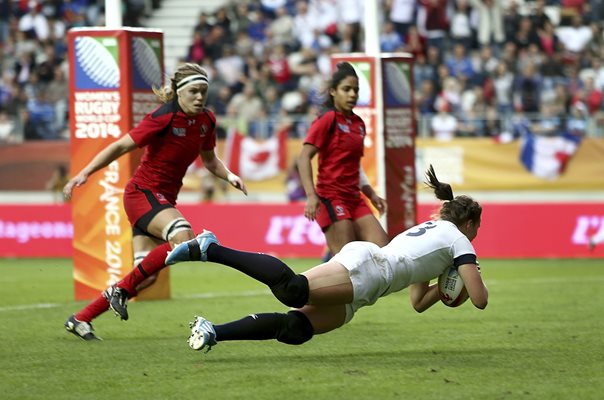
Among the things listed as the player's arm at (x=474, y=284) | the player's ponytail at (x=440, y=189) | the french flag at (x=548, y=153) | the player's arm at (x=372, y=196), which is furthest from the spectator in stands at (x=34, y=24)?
the player's arm at (x=474, y=284)

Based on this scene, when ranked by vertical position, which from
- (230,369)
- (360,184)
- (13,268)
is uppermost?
(360,184)

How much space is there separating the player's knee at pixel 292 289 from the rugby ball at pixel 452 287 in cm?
103

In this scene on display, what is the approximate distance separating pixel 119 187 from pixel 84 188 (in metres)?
0.42

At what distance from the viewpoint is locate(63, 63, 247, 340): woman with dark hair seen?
10.5m

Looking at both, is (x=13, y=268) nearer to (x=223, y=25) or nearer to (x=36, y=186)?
(x=36, y=186)

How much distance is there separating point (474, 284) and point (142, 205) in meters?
3.40

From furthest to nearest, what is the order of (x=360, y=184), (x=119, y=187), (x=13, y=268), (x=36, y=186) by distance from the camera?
(x=36, y=186) < (x=13, y=268) < (x=119, y=187) < (x=360, y=184)

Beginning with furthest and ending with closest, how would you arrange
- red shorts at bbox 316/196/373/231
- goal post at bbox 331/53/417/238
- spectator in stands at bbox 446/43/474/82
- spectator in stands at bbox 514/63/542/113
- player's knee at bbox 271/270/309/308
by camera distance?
spectator in stands at bbox 446/43/474/82
spectator in stands at bbox 514/63/542/113
goal post at bbox 331/53/417/238
red shorts at bbox 316/196/373/231
player's knee at bbox 271/270/309/308

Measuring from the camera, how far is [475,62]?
26.6 meters

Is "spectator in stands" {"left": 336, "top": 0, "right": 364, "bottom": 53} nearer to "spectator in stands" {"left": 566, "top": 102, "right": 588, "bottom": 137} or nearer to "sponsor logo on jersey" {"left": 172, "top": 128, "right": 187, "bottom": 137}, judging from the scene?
"spectator in stands" {"left": 566, "top": 102, "right": 588, "bottom": 137}

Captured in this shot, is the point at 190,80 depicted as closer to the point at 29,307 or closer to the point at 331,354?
the point at 331,354

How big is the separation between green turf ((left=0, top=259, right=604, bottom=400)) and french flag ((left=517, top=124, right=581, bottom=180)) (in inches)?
338

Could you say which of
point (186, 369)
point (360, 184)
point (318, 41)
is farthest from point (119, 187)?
point (318, 41)

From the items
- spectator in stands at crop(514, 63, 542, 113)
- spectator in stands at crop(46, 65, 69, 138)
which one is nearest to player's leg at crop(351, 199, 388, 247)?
spectator in stands at crop(514, 63, 542, 113)
